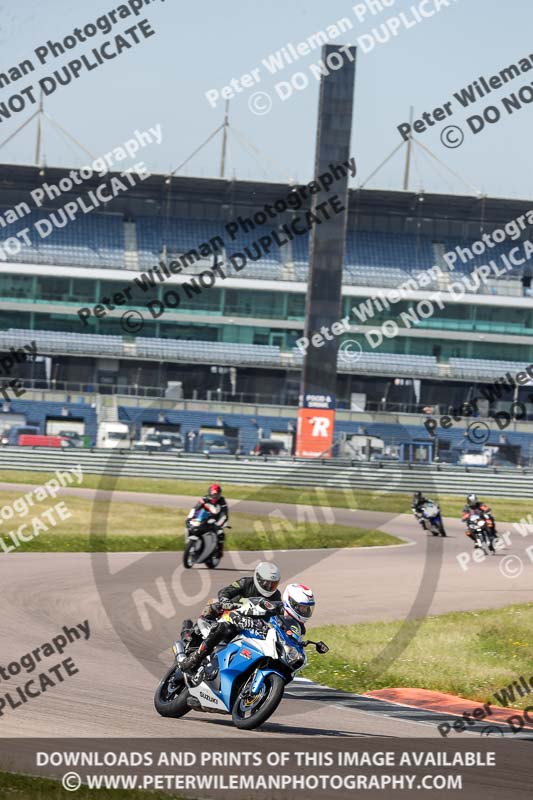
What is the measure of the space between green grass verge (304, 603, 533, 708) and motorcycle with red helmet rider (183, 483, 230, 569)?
5.75 m

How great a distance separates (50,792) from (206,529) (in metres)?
15.1

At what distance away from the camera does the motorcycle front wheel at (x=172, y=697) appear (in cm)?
1019

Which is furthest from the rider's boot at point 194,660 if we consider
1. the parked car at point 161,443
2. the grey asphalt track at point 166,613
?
the parked car at point 161,443

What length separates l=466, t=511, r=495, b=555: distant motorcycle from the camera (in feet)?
95.8

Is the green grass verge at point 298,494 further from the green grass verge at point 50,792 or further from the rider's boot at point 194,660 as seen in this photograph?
the green grass verge at point 50,792

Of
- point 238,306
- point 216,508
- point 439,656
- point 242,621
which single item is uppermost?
point 238,306

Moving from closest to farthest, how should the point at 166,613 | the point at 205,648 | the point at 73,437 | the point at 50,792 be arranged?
the point at 50,792
the point at 205,648
the point at 166,613
the point at 73,437

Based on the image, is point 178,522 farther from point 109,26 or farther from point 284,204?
point 284,204

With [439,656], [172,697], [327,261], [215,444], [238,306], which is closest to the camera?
[172,697]

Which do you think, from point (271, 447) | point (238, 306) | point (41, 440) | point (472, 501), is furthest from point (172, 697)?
point (238, 306)

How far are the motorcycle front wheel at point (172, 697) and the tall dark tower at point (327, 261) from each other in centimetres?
4805

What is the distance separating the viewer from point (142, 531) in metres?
29.8

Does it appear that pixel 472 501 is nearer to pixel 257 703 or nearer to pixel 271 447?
pixel 257 703

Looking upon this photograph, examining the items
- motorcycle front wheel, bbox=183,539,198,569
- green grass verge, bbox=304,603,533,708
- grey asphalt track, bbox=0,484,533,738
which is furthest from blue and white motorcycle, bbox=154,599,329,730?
motorcycle front wheel, bbox=183,539,198,569
